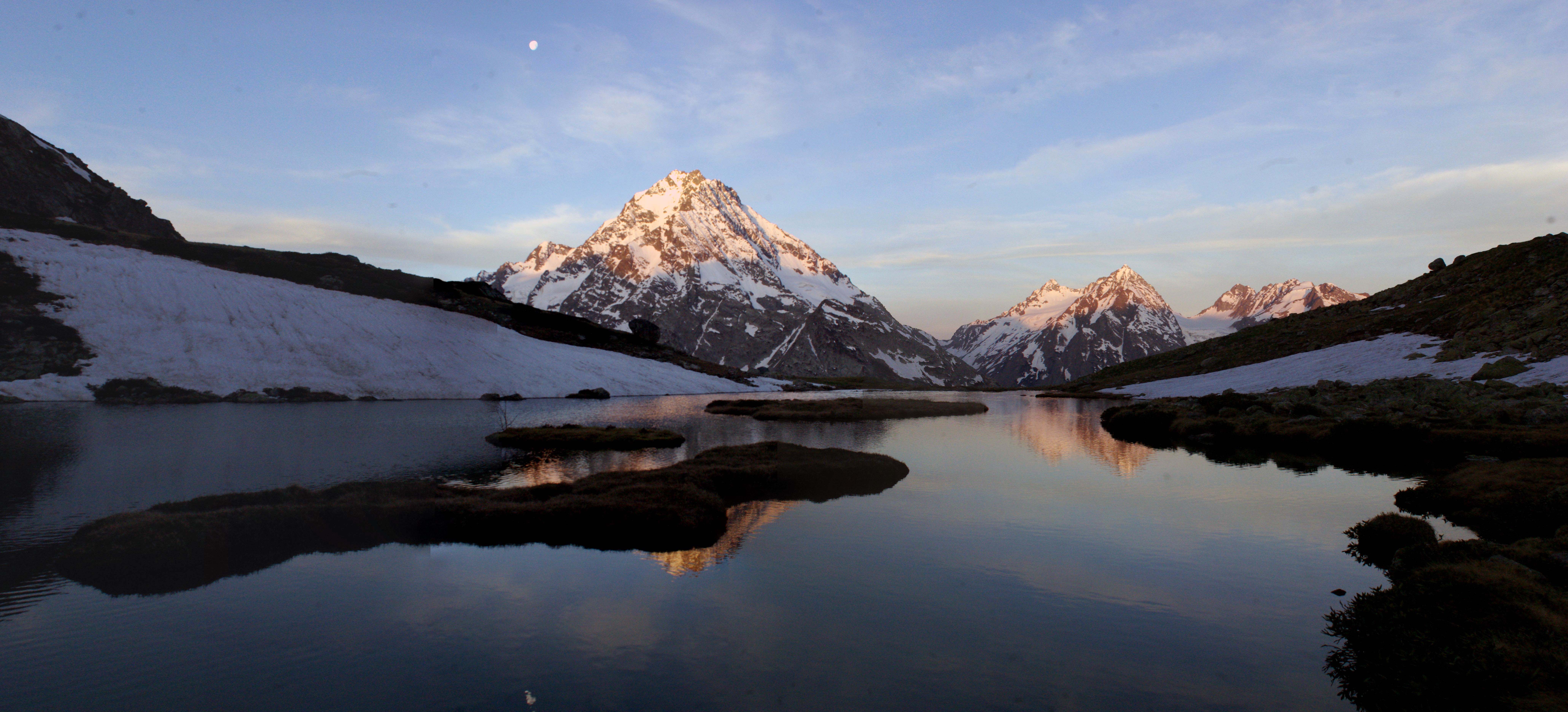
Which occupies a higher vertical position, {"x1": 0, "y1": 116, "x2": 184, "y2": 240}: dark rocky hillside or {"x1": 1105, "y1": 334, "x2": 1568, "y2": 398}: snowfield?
{"x1": 0, "y1": 116, "x2": 184, "y2": 240}: dark rocky hillside

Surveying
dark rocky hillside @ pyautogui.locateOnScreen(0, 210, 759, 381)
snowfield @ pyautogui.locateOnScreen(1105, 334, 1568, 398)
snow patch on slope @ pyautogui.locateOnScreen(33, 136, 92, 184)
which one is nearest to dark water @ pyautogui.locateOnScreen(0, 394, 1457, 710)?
snowfield @ pyautogui.locateOnScreen(1105, 334, 1568, 398)

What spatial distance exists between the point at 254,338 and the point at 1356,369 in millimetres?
138882

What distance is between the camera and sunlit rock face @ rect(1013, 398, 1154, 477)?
147 ft

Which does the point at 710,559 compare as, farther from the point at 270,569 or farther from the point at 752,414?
the point at 752,414

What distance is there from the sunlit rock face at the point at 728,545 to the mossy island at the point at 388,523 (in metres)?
0.54

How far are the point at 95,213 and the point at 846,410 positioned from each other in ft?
604

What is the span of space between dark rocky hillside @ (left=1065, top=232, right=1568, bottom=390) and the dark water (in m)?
59.1

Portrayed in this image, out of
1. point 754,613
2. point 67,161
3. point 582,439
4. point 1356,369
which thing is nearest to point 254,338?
point 582,439

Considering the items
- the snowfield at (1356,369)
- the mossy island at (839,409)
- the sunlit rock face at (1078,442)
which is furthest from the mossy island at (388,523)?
the snowfield at (1356,369)

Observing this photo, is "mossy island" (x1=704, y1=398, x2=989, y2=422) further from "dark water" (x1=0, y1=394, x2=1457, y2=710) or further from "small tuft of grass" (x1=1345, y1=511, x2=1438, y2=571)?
"small tuft of grass" (x1=1345, y1=511, x2=1438, y2=571)

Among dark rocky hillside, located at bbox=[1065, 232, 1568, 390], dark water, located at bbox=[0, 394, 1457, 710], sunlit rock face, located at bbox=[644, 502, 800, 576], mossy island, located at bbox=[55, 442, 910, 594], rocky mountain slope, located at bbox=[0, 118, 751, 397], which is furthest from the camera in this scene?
rocky mountain slope, located at bbox=[0, 118, 751, 397]

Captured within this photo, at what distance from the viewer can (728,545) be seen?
73.2 feet

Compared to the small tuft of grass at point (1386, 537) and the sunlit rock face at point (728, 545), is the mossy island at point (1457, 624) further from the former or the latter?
the sunlit rock face at point (728, 545)

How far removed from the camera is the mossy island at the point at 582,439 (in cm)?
4794
